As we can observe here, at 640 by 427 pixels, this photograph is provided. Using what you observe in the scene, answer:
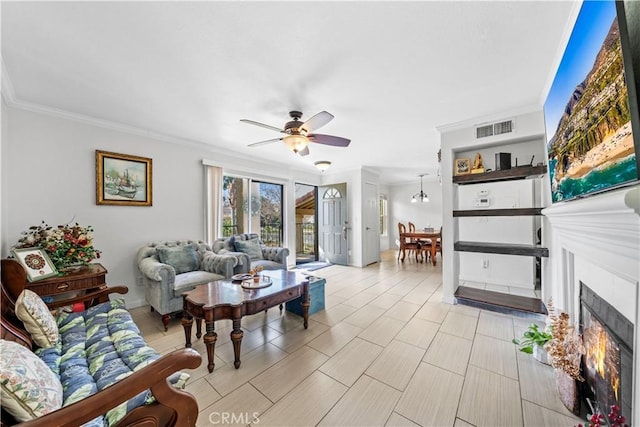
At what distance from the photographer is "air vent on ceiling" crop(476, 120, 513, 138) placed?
108 inches

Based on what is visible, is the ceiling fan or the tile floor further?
the ceiling fan

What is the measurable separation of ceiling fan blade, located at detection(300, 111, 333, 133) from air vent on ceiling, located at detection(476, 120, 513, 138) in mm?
2034

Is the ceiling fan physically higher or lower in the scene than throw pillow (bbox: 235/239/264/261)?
higher

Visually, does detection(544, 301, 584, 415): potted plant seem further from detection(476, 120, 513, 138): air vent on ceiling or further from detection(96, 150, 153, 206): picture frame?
detection(96, 150, 153, 206): picture frame

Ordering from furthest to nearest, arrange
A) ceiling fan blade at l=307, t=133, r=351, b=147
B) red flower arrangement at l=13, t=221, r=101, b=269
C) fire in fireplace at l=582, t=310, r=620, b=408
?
→ ceiling fan blade at l=307, t=133, r=351, b=147 < red flower arrangement at l=13, t=221, r=101, b=269 < fire in fireplace at l=582, t=310, r=620, b=408

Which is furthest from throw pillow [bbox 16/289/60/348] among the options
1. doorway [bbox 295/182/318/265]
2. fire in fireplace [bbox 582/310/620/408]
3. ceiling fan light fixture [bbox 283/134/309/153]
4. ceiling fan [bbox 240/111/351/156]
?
doorway [bbox 295/182/318/265]

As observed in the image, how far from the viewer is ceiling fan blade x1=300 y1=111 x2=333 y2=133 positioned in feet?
7.01

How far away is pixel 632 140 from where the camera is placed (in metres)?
0.80

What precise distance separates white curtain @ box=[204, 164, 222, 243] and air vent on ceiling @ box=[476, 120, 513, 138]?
12.9ft

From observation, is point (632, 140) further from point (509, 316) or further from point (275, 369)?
point (509, 316)

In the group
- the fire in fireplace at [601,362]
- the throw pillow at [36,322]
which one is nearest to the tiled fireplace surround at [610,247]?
the fire in fireplace at [601,362]

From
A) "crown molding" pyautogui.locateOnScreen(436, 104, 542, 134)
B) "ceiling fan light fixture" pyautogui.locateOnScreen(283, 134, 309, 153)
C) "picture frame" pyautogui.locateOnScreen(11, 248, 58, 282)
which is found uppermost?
"crown molding" pyautogui.locateOnScreen(436, 104, 542, 134)

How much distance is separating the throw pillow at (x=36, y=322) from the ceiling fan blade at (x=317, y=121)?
7.74ft

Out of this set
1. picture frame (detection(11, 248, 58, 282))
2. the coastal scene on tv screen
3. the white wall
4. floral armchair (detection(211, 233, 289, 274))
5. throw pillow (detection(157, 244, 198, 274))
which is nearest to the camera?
the coastal scene on tv screen
